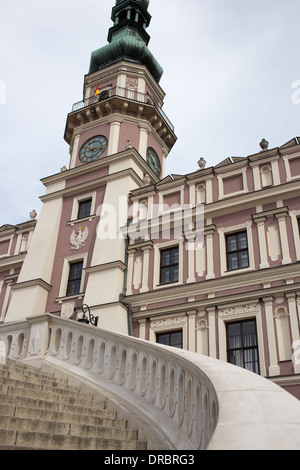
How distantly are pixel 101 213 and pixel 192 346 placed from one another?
325 inches

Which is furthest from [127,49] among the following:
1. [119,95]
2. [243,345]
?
[243,345]

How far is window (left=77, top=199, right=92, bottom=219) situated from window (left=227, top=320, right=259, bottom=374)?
9778mm

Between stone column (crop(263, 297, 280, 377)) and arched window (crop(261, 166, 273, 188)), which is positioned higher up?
arched window (crop(261, 166, 273, 188))

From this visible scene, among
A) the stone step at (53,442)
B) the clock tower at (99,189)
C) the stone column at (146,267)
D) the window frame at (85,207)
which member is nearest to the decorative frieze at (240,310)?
the stone column at (146,267)

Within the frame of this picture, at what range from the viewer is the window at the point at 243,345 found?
1463 centimetres

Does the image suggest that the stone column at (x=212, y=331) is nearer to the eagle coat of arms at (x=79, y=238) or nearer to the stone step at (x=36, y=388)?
the stone step at (x=36, y=388)

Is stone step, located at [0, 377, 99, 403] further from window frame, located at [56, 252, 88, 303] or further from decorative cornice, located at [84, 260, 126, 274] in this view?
window frame, located at [56, 252, 88, 303]

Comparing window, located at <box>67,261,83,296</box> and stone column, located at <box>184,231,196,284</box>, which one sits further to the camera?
window, located at <box>67,261,83,296</box>

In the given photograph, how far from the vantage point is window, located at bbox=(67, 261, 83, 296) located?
794 inches

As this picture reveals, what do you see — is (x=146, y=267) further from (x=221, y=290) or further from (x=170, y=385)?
(x=170, y=385)

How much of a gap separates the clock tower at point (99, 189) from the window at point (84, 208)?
60 mm

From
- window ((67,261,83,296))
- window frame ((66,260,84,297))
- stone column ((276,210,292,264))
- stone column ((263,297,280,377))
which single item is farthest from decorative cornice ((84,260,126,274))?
stone column ((276,210,292,264))

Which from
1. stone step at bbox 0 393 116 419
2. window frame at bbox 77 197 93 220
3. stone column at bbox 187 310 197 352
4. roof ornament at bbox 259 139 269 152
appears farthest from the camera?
window frame at bbox 77 197 93 220

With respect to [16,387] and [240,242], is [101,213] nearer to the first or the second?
[240,242]
